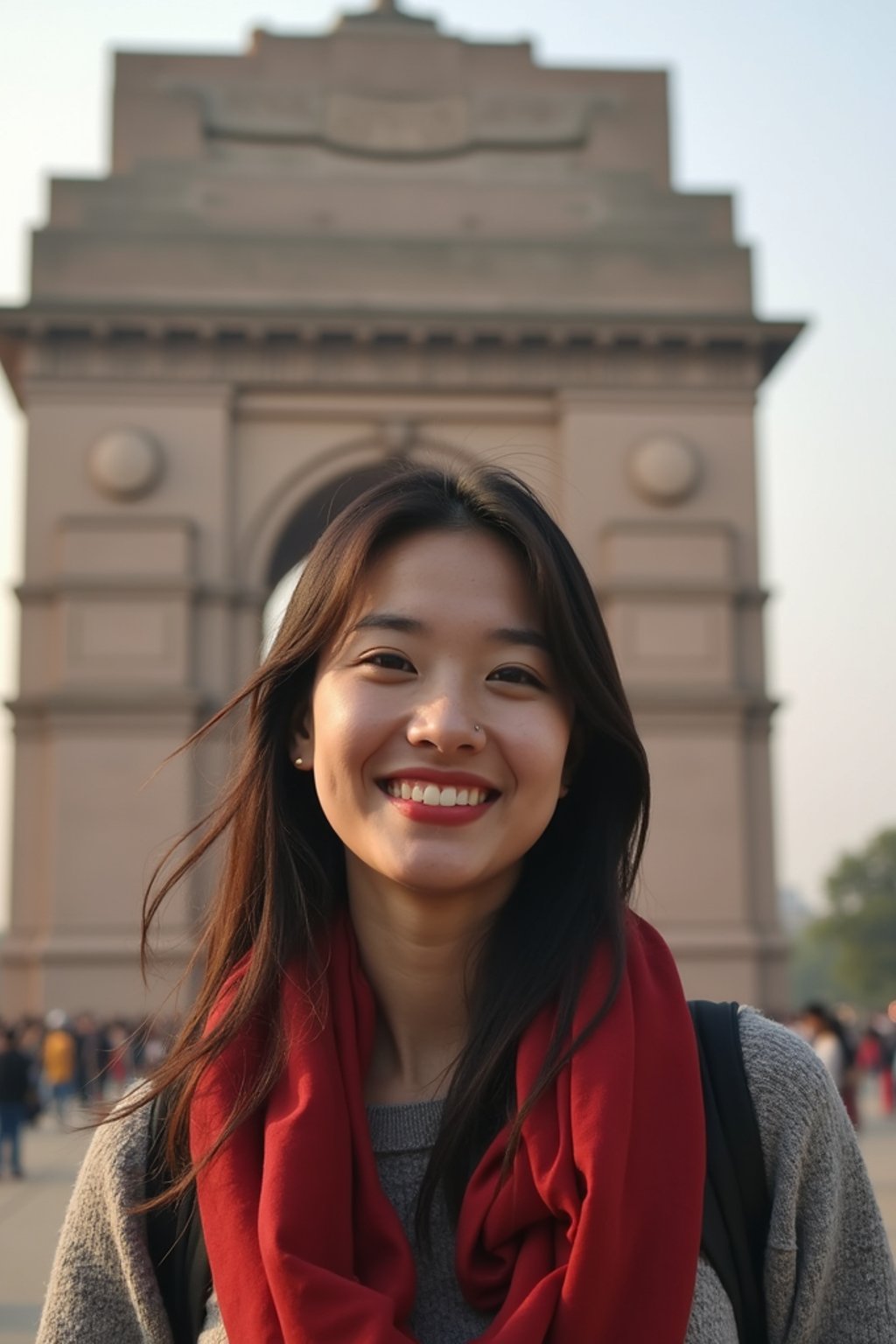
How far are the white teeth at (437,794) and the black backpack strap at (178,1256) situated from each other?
54 cm

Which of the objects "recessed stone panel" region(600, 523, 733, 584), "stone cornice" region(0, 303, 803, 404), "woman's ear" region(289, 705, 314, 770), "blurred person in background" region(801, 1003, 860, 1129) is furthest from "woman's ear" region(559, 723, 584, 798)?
"stone cornice" region(0, 303, 803, 404)

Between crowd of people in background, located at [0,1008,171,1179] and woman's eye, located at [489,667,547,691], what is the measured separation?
38.6 feet

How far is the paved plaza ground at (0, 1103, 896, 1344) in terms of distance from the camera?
24.6ft

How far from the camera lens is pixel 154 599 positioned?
871 inches

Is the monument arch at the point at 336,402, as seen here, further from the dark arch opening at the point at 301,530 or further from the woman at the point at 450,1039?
the woman at the point at 450,1039

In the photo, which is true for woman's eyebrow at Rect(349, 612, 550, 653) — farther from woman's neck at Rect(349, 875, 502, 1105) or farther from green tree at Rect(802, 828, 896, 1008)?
green tree at Rect(802, 828, 896, 1008)

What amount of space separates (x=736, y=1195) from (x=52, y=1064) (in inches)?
665

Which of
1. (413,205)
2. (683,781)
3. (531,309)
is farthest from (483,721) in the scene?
(413,205)

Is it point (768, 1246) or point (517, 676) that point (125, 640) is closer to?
point (517, 676)

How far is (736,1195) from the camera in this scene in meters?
2.00

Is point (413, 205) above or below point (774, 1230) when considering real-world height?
above

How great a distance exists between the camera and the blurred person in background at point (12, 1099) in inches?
537

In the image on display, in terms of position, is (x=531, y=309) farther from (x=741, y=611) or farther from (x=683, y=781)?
(x=683, y=781)

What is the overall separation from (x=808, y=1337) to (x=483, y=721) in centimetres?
81
